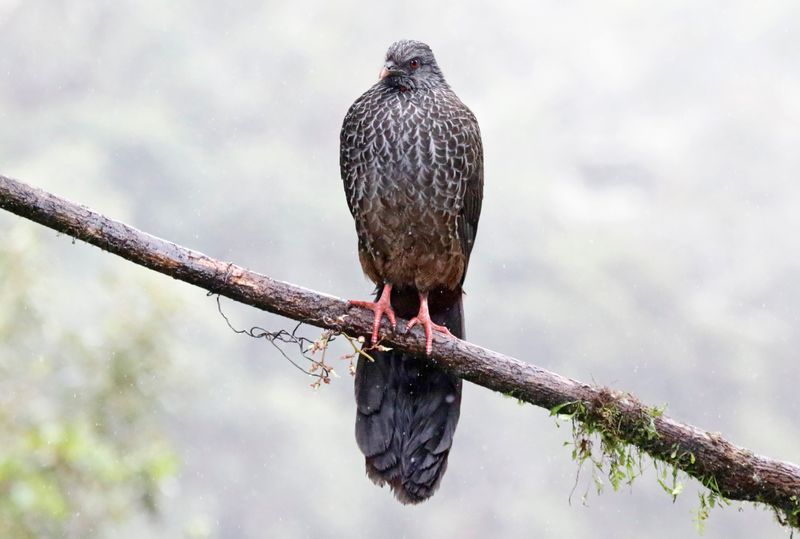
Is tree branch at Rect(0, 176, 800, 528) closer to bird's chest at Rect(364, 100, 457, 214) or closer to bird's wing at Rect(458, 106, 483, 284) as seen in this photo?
bird's chest at Rect(364, 100, 457, 214)

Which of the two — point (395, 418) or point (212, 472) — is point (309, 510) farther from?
point (395, 418)

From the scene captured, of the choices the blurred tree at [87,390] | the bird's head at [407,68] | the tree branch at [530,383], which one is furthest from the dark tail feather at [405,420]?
the blurred tree at [87,390]

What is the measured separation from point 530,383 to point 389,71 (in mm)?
1754

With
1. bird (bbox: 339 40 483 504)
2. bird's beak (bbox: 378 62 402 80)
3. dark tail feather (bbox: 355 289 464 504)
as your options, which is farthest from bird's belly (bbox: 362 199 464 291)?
bird's beak (bbox: 378 62 402 80)

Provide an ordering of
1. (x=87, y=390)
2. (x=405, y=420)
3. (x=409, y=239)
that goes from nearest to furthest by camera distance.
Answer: (x=405, y=420) < (x=409, y=239) < (x=87, y=390)

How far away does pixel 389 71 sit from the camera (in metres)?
4.84

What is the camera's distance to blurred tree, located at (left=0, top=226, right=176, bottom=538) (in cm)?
658

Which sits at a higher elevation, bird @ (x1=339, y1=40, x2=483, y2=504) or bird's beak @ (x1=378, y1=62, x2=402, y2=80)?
bird's beak @ (x1=378, y1=62, x2=402, y2=80)

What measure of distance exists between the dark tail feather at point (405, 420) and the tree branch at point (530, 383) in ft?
1.72

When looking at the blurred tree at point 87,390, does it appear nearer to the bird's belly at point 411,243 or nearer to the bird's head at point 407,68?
the bird's belly at point 411,243

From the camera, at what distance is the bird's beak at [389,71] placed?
4828 mm

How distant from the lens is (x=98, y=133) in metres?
18.7

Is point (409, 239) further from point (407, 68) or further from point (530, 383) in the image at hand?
point (530, 383)

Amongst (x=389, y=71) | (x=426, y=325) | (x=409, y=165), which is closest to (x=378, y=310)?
(x=426, y=325)
